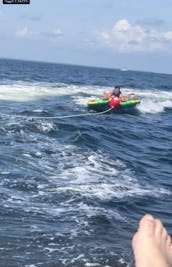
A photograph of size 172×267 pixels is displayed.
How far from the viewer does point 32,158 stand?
11.8 m

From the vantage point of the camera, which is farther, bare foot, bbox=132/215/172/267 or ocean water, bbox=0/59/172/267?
ocean water, bbox=0/59/172/267

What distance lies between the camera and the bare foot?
4.54 m

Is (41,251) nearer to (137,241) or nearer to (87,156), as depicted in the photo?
(137,241)

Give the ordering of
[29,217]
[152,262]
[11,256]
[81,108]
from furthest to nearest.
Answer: [81,108], [29,217], [11,256], [152,262]

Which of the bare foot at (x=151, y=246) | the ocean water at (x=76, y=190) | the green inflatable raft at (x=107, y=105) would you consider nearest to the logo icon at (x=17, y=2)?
the ocean water at (x=76, y=190)

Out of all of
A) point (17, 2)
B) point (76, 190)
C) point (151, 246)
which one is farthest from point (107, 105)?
point (151, 246)

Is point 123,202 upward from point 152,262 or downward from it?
downward

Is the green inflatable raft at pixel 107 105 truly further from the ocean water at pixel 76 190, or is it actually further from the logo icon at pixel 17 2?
the logo icon at pixel 17 2

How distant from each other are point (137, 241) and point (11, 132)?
10.7 metres

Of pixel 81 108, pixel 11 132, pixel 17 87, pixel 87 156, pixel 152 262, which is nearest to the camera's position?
pixel 152 262

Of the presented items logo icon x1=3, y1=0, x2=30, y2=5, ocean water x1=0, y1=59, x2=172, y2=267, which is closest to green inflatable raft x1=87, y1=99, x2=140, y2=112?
ocean water x1=0, y1=59, x2=172, y2=267

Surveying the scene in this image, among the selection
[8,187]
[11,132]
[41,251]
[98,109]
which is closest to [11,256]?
[41,251]

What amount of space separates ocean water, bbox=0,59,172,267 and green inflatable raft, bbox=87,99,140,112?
3197 millimetres

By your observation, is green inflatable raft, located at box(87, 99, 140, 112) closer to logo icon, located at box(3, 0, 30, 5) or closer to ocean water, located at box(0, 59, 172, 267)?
ocean water, located at box(0, 59, 172, 267)
